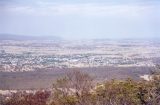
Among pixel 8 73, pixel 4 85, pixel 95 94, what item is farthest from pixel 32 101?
pixel 8 73

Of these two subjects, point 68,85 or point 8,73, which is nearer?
point 68,85

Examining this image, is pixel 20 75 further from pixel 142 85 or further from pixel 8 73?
pixel 142 85

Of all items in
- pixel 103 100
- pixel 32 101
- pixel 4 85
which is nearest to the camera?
pixel 103 100

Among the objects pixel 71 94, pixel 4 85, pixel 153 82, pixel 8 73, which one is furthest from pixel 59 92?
pixel 8 73

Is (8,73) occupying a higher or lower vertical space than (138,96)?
lower

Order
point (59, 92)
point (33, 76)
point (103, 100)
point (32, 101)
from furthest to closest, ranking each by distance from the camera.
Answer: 1. point (33, 76)
2. point (32, 101)
3. point (59, 92)
4. point (103, 100)

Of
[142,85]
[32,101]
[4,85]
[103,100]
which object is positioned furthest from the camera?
[4,85]

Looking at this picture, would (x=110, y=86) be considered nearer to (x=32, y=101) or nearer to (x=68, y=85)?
(x=68, y=85)

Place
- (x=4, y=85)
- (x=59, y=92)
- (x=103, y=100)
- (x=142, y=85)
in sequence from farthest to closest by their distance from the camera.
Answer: (x=4, y=85)
(x=59, y=92)
(x=142, y=85)
(x=103, y=100)

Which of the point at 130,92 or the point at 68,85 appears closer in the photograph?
the point at 130,92
